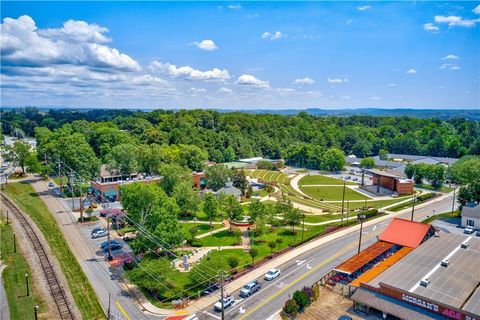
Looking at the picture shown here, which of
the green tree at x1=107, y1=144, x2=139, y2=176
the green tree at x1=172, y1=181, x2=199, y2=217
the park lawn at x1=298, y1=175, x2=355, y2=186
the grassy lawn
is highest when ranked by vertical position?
the green tree at x1=107, y1=144, x2=139, y2=176

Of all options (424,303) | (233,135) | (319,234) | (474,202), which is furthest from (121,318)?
(233,135)

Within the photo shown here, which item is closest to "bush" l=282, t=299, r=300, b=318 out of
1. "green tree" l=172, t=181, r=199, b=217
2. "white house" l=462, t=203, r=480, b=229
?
"green tree" l=172, t=181, r=199, b=217

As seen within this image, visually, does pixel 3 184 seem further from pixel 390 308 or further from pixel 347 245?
pixel 390 308

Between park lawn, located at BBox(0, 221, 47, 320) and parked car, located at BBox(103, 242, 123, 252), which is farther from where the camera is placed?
parked car, located at BBox(103, 242, 123, 252)

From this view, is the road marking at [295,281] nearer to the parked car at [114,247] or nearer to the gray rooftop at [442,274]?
the gray rooftop at [442,274]

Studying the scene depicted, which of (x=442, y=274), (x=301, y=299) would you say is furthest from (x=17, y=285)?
(x=442, y=274)

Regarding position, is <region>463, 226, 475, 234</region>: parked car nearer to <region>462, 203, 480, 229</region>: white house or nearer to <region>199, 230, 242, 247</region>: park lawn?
<region>462, 203, 480, 229</region>: white house

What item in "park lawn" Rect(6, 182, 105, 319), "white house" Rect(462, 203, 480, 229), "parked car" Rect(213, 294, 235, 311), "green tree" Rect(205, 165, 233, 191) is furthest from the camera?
"green tree" Rect(205, 165, 233, 191)

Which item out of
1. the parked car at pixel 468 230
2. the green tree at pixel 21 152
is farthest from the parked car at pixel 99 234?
the parked car at pixel 468 230
